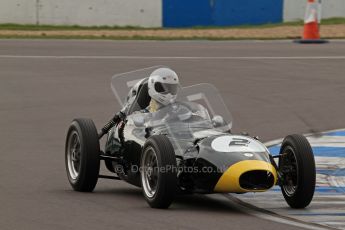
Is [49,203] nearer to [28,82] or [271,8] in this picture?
[28,82]

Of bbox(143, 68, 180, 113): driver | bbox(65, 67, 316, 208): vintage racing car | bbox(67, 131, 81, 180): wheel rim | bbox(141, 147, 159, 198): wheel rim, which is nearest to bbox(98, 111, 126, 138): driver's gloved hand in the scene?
bbox(65, 67, 316, 208): vintage racing car

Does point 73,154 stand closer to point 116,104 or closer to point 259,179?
point 259,179

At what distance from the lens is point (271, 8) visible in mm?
30969

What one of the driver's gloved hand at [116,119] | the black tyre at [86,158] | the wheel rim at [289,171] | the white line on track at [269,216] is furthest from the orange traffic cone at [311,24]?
the wheel rim at [289,171]

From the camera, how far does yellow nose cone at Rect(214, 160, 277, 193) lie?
9664 millimetres

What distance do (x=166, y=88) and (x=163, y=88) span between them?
0.03 meters

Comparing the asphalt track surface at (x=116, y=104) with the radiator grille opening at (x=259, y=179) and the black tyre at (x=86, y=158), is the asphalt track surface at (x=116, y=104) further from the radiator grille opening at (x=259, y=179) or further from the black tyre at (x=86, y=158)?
the radiator grille opening at (x=259, y=179)

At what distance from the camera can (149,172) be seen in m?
10.2

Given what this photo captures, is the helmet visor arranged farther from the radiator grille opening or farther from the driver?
the radiator grille opening

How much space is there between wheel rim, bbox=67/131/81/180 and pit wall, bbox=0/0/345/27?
62.0ft

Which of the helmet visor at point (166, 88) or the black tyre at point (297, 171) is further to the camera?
the helmet visor at point (166, 88)

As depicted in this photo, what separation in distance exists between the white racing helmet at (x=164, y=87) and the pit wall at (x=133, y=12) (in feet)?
63.0

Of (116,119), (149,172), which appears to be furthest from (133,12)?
(149,172)

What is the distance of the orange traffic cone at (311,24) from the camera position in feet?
89.3
